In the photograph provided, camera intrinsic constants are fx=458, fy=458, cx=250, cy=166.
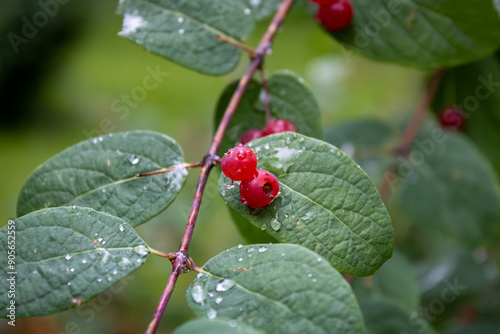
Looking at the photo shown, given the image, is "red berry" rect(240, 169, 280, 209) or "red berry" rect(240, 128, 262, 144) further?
"red berry" rect(240, 128, 262, 144)

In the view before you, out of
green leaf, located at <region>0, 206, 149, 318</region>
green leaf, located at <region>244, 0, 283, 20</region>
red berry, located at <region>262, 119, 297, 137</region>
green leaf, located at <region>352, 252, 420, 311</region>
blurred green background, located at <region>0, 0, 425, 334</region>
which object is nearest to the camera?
green leaf, located at <region>0, 206, 149, 318</region>

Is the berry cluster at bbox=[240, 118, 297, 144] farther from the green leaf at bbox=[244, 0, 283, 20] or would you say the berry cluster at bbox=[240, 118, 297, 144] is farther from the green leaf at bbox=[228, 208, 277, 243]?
the green leaf at bbox=[244, 0, 283, 20]

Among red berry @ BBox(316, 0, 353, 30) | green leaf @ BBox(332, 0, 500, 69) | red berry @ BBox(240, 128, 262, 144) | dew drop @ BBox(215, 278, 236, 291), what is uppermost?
red berry @ BBox(316, 0, 353, 30)

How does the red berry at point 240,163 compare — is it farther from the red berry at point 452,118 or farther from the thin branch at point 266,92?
the red berry at point 452,118

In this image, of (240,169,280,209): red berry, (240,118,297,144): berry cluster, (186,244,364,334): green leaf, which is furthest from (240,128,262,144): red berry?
(186,244,364,334): green leaf

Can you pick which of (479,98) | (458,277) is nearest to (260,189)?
(479,98)

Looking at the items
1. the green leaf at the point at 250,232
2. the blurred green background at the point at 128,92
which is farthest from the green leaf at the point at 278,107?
the blurred green background at the point at 128,92

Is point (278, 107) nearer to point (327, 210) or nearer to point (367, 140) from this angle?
point (327, 210)

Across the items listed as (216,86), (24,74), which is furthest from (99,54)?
(216,86)
